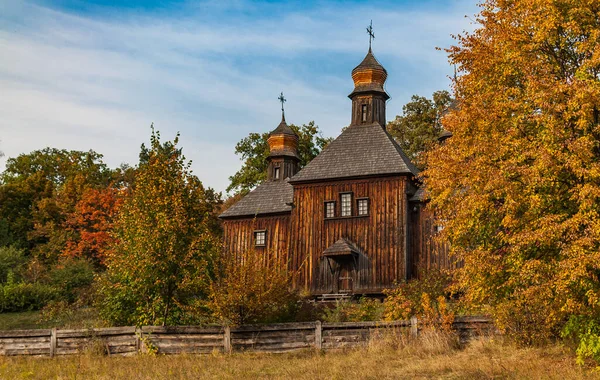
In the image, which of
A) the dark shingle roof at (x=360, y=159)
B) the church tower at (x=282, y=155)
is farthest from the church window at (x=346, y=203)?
the church tower at (x=282, y=155)

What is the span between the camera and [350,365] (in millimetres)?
15305

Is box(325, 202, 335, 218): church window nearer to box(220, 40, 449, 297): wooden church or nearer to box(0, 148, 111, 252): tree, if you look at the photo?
box(220, 40, 449, 297): wooden church

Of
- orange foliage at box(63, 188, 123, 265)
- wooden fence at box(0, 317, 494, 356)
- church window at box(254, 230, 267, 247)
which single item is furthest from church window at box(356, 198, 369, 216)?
orange foliage at box(63, 188, 123, 265)

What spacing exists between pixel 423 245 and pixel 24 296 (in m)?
18.1

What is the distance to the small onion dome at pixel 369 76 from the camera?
3369 centimetres

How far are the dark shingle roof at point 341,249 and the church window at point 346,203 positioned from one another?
1239mm

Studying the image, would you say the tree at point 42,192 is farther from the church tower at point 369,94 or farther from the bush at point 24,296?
the church tower at point 369,94

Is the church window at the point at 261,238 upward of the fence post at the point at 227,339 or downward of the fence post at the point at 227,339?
upward

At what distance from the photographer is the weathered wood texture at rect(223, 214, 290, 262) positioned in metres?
32.4

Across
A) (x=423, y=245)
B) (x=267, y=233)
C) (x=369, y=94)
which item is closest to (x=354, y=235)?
(x=423, y=245)

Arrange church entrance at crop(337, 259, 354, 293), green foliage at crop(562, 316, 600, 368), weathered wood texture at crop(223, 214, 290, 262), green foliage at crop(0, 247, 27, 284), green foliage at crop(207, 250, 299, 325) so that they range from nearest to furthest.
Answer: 1. green foliage at crop(562, 316, 600, 368)
2. green foliage at crop(207, 250, 299, 325)
3. church entrance at crop(337, 259, 354, 293)
4. weathered wood texture at crop(223, 214, 290, 262)
5. green foliage at crop(0, 247, 27, 284)

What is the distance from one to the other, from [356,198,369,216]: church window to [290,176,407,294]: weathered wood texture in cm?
16

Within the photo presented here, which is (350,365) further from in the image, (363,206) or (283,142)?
(283,142)

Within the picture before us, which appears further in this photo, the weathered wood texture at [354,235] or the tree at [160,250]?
the weathered wood texture at [354,235]
